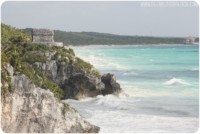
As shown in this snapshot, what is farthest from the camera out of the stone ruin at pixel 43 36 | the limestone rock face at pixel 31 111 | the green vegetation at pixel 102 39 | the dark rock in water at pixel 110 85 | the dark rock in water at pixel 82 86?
the green vegetation at pixel 102 39

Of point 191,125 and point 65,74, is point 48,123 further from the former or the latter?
point 65,74

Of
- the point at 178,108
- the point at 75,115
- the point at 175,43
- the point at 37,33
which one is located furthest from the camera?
the point at 175,43

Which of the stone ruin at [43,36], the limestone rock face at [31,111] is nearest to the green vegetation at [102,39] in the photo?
the stone ruin at [43,36]

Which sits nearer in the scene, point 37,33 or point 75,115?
point 75,115

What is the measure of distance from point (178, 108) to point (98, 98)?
11.4 ft

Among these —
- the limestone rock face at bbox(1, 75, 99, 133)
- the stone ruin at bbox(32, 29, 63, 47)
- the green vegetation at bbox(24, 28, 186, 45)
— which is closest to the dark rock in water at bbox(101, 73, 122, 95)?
the stone ruin at bbox(32, 29, 63, 47)

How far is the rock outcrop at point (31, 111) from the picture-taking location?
1148 cm

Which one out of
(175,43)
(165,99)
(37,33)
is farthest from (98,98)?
(175,43)

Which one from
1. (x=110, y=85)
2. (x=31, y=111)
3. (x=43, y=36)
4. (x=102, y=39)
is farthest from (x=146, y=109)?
(x=102, y=39)

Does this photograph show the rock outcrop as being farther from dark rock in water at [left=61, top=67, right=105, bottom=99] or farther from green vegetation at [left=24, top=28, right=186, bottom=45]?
green vegetation at [left=24, top=28, right=186, bottom=45]

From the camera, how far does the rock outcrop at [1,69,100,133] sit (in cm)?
1148

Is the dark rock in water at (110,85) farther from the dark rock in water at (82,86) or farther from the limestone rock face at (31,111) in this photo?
the limestone rock face at (31,111)

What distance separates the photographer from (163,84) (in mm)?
28000

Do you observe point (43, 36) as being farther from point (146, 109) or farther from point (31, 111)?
point (31, 111)
